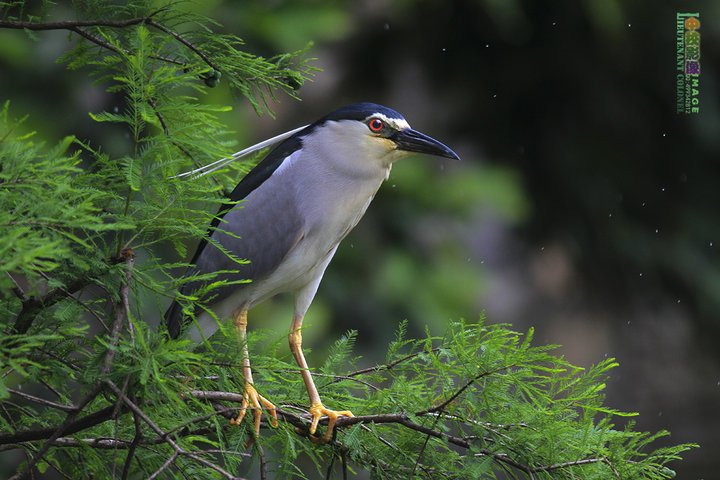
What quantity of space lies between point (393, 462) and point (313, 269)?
2.44 ft

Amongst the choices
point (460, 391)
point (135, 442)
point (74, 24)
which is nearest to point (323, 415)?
point (460, 391)

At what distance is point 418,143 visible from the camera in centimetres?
266

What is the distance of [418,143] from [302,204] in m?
0.33

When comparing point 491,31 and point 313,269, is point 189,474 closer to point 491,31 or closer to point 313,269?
point 313,269

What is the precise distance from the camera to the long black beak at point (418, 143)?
2.64 m

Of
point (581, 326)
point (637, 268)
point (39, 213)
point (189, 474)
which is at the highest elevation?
point (39, 213)

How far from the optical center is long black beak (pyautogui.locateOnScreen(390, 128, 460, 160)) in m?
2.64

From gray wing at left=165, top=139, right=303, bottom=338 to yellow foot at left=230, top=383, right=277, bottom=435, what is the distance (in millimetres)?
516

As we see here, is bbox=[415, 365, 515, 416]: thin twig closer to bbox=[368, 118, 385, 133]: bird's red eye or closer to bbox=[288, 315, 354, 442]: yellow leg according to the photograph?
bbox=[288, 315, 354, 442]: yellow leg

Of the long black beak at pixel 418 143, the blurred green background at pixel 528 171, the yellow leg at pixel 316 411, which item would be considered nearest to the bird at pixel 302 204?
the long black beak at pixel 418 143

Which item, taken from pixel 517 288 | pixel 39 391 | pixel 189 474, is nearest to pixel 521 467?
pixel 189 474

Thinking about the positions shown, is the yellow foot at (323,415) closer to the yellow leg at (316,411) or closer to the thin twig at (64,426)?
the yellow leg at (316,411)

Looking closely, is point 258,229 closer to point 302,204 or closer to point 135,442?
point 302,204

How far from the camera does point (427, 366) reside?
2.13 metres
